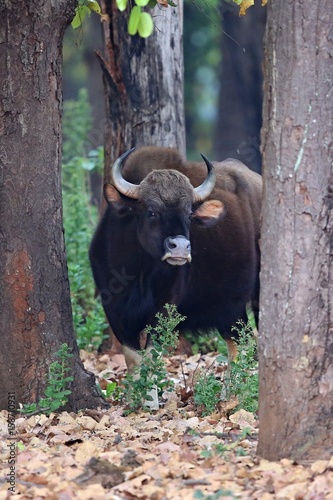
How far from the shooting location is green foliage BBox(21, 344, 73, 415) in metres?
6.51

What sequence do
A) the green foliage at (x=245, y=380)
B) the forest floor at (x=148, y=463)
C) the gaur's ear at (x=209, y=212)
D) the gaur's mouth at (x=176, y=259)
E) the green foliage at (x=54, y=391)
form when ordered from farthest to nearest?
1. the gaur's ear at (x=209, y=212)
2. the gaur's mouth at (x=176, y=259)
3. the green foliage at (x=245, y=380)
4. the green foliage at (x=54, y=391)
5. the forest floor at (x=148, y=463)

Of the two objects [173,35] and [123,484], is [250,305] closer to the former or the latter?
[173,35]

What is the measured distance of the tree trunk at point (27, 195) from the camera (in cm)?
661

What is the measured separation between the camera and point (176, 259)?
7.75m

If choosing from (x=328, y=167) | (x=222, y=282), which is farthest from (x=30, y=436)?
(x=222, y=282)

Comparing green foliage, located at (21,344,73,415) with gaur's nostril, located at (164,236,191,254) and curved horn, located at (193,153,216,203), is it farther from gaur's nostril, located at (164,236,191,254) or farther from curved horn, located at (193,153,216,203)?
curved horn, located at (193,153,216,203)

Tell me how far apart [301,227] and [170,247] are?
278 cm

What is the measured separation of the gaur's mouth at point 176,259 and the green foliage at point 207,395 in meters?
1.09

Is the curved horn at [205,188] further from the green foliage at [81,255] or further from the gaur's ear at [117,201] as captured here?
the green foliage at [81,255]

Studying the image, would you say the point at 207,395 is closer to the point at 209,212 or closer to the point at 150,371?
the point at 150,371

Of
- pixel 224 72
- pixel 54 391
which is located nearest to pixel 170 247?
pixel 54 391

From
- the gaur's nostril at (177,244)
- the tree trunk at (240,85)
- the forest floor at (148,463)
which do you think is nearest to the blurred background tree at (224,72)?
the tree trunk at (240,85)

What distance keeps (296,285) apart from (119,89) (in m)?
5.10

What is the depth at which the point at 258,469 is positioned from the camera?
506cm
